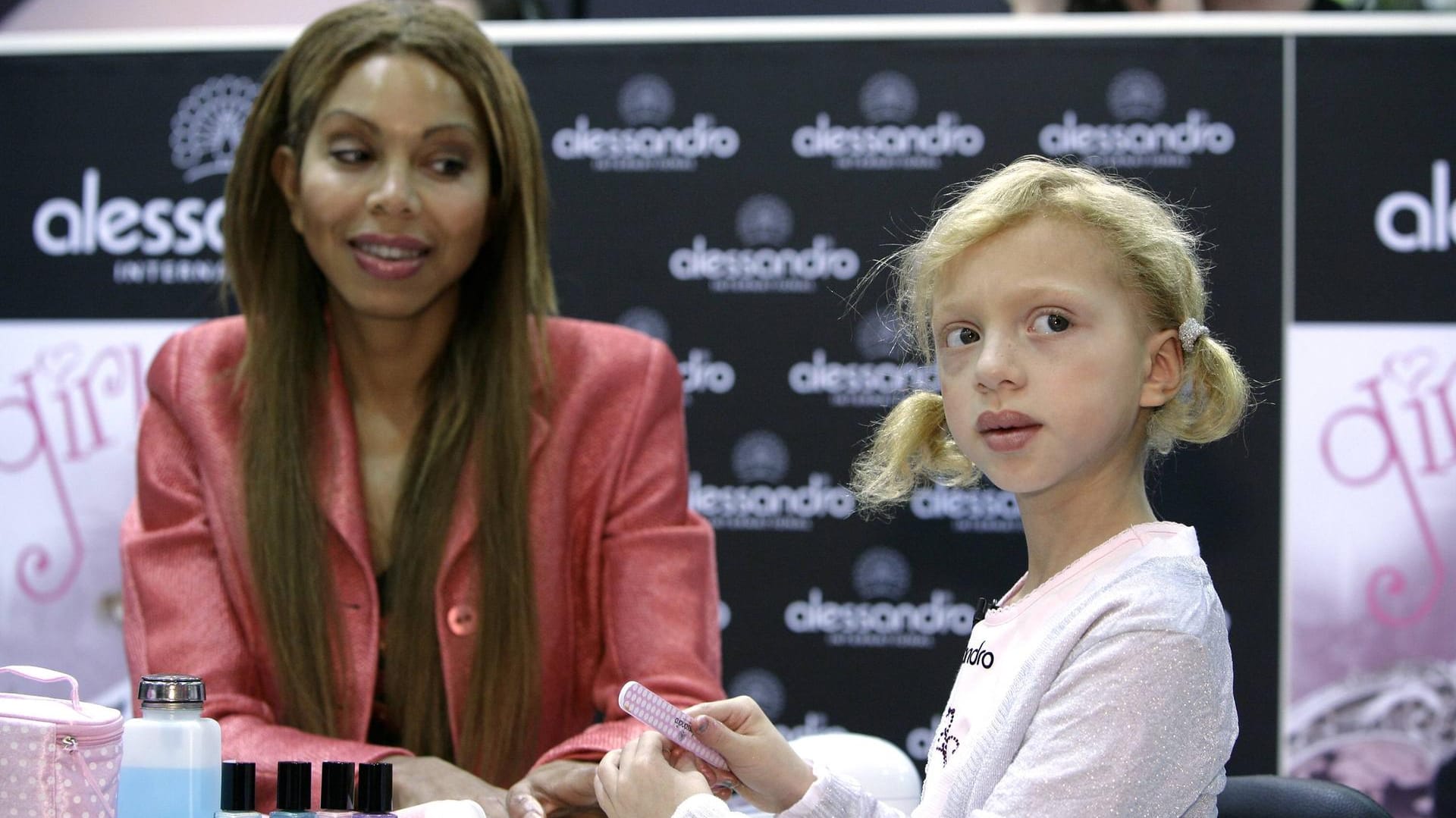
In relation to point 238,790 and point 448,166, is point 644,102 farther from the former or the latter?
point 238,790

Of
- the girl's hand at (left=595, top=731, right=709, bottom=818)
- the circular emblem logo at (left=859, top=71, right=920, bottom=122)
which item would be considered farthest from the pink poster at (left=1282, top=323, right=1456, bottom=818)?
the girl's hand at (left=595, top=731, right=709, bottom=818)

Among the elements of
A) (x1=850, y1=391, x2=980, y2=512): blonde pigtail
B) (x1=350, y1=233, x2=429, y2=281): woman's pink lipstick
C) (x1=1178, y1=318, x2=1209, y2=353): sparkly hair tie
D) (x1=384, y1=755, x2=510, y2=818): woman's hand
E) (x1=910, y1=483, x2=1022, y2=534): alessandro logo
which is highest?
(x1=350, y1=233, x2=429, y2=281): woman's pink lipstick

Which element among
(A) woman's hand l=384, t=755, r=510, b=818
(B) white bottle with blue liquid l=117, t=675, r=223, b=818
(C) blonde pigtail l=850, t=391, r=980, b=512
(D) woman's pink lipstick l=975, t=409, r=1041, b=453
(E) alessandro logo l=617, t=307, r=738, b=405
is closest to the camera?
(B) white bottle with blue liquid l=117, t=675, r=223, b=818

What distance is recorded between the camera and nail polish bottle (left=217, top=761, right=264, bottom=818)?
4.40 ft

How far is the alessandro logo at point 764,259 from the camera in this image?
3.45 meters

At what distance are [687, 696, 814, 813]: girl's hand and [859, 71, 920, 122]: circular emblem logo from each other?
2.17 m

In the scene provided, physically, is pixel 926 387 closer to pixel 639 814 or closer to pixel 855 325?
pixel 855 325

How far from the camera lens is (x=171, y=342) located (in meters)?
2.32

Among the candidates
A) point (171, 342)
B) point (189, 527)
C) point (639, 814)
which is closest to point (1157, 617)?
point (639, 814)

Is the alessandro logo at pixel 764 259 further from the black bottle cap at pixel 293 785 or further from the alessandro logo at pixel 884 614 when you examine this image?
the black bottle cap at pixel 293 785

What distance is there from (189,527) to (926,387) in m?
1.55

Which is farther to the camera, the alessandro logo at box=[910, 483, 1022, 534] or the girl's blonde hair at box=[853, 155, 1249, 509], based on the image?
the alessandro logo at box=[910, 483, 1022, 534]

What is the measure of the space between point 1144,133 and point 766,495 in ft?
3.62

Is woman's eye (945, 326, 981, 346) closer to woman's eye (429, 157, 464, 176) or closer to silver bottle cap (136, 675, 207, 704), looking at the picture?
silver bottle cap (136, 675, 207, 704)
